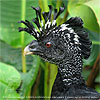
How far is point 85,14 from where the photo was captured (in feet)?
8.33

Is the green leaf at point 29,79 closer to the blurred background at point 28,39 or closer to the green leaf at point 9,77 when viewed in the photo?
the blurred background at point 28,39

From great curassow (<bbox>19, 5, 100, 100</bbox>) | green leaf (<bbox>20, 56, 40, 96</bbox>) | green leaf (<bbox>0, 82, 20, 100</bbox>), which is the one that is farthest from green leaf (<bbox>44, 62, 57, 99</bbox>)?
great curassow (<bbox>19, 5, 100, 100</bbox>)

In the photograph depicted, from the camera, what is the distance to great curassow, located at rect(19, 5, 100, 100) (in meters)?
2.02

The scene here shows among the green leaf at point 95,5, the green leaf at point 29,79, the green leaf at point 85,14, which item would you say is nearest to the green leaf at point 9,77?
the green leaf at point 29,79

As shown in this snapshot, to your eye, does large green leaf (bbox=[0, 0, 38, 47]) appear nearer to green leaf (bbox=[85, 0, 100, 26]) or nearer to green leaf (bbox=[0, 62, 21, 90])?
green leaf (bbox=[0, 62, 21, 90])

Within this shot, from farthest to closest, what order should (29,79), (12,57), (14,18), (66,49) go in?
(12,57) → (14,18) → (29,79) → (66,49)

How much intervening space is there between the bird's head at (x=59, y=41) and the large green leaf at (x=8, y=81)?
1.82ft

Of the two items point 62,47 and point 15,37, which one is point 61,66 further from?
point 15,37

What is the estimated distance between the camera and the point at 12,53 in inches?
143

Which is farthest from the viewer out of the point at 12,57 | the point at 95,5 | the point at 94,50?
the point at 12,57

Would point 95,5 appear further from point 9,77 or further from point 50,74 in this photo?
point 9,77

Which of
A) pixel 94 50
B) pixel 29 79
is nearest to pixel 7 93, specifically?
pixel 29 79

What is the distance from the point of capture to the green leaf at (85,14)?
2.53 metres

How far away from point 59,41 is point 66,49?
3.6 inches
